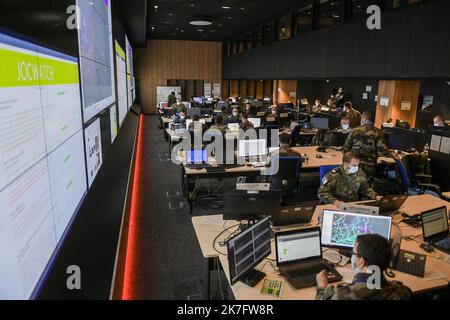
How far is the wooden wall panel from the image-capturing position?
20.2m

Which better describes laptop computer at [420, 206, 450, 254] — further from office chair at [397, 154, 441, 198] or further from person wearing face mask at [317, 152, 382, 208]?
office chair at [397, 154, 441, 198]

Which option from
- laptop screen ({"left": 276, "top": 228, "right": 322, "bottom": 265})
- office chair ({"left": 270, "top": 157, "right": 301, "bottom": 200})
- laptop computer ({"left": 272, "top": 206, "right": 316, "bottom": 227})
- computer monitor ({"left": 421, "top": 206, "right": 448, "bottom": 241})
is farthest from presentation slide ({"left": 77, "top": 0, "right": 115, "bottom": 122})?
computer monitor ({"left": 421, "top": 206, "right": 448, "bottom": 241})

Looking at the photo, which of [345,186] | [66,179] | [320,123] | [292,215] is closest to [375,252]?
[292,215]

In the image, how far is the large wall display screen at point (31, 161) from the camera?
1.17m

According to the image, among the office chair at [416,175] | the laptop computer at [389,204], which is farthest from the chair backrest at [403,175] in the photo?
the laptop computer at [389,204]

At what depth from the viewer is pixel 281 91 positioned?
632 inches

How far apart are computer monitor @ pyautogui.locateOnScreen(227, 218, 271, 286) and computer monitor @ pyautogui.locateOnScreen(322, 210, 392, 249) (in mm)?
589

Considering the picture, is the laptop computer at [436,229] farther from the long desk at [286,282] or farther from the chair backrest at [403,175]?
the chair backrest at [403,175]

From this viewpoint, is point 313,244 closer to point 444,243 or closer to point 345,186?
point 444,243

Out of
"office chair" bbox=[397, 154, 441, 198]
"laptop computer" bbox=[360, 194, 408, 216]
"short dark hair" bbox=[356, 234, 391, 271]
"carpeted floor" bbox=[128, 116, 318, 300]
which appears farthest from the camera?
"office chair" bbox=[397, 154, 441, 198]

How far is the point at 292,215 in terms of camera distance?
11.9 feet

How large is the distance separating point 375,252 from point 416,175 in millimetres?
4255

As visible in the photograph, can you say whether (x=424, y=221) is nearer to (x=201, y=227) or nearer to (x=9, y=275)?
(x=201, y=227)
